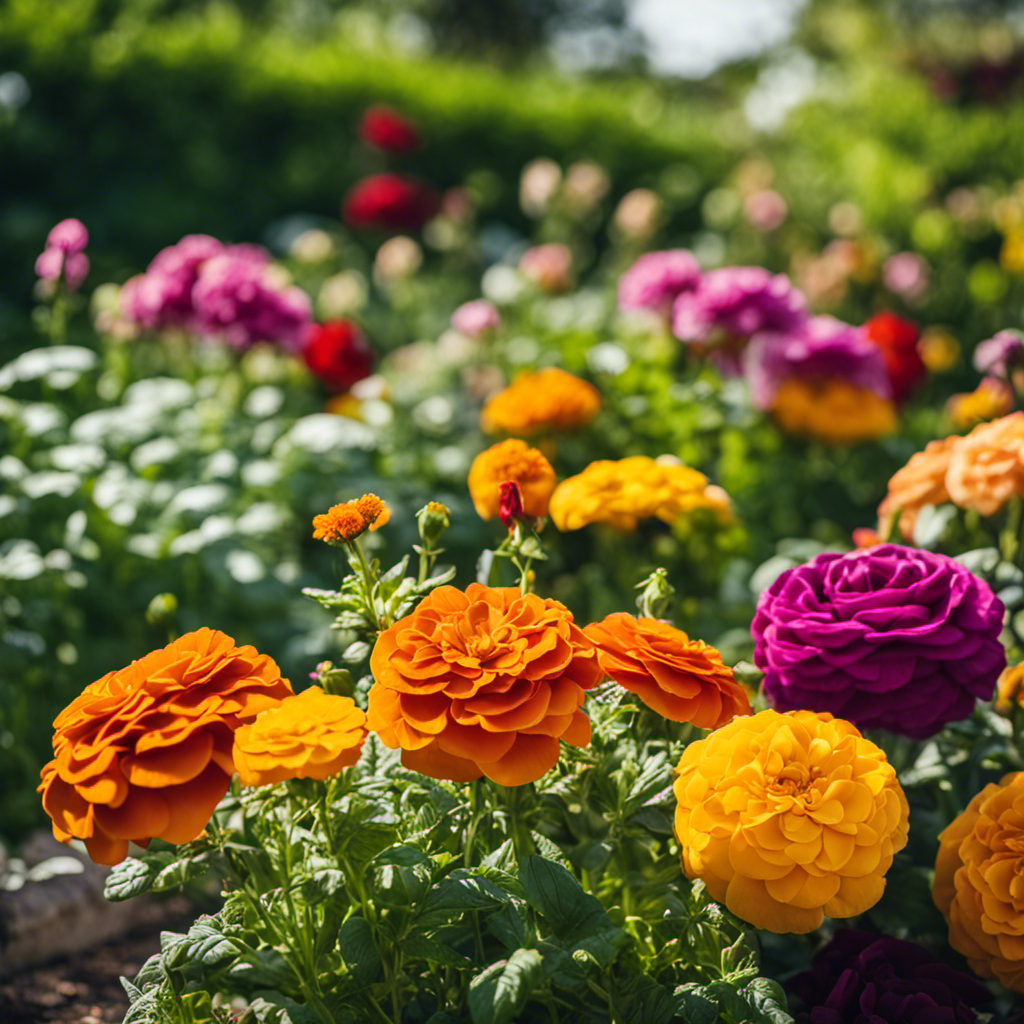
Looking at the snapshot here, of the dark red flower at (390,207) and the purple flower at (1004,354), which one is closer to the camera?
the purple flower at (1004,354)

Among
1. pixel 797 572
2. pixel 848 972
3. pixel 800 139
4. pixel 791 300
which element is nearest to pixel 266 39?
pixel 800 139

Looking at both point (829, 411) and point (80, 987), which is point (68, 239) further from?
point (829, 411)

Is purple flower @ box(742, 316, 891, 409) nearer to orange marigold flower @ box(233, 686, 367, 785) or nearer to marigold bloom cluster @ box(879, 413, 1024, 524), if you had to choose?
marigold bloom cluster @ box(879, 413, 1024, 524)

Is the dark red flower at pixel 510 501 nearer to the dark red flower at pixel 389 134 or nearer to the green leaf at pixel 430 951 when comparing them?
the green leaf at pixel 430 951

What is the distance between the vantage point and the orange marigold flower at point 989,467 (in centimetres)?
143

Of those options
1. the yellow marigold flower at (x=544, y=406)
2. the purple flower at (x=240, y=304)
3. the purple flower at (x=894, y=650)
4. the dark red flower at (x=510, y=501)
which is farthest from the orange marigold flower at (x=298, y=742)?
the purple flower at (x=240, y=304)

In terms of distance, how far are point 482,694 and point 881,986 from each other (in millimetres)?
593

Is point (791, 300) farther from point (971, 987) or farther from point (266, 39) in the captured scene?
point (266, 39)

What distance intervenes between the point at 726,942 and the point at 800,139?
7.10m

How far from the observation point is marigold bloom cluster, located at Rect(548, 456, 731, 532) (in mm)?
1468

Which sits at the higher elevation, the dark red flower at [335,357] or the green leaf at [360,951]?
the green leaf at [360,951]

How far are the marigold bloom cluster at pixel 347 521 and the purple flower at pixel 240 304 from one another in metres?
1.61

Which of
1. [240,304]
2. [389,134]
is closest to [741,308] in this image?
[240,304]

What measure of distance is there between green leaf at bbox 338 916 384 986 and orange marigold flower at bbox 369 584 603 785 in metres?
0.21
